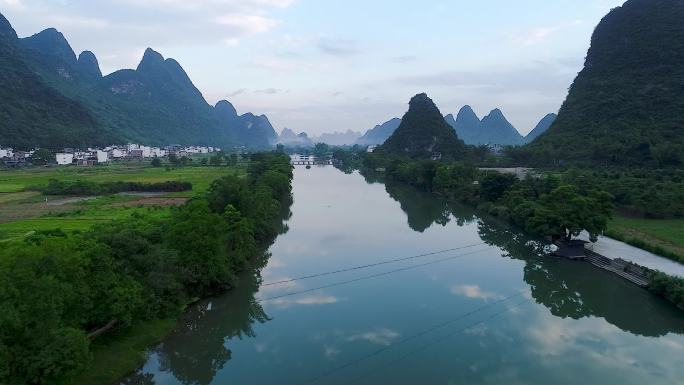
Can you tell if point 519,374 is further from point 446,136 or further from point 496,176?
point 446,136

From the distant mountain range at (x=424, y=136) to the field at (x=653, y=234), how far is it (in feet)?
145

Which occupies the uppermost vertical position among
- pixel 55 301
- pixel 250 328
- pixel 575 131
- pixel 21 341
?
pixel 575 131

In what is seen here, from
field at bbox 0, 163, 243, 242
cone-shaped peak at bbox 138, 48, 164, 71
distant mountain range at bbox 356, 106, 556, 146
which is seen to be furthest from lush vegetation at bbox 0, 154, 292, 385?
distant mountain range at bbox 356, 106, 556, 146

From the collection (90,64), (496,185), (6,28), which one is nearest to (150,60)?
(90,64)

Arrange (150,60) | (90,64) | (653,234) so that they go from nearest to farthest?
(653,234) < (90,64) < (150,60)

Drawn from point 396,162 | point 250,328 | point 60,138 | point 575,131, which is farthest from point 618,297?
point 60,138

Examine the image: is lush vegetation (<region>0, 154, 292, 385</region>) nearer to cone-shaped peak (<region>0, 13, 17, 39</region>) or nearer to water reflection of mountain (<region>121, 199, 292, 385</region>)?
water reflection of mountain (<region>121, 199, 292, 385</region>)

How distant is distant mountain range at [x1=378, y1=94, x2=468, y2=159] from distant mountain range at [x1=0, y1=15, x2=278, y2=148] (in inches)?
1871

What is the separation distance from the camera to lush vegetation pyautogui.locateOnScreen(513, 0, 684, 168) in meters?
39.0

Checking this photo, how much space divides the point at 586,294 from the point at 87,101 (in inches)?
4252

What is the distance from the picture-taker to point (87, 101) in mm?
101438

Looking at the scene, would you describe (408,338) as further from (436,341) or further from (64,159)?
(64,159)

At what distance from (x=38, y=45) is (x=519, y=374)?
445 feet

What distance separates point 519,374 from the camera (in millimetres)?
10172
